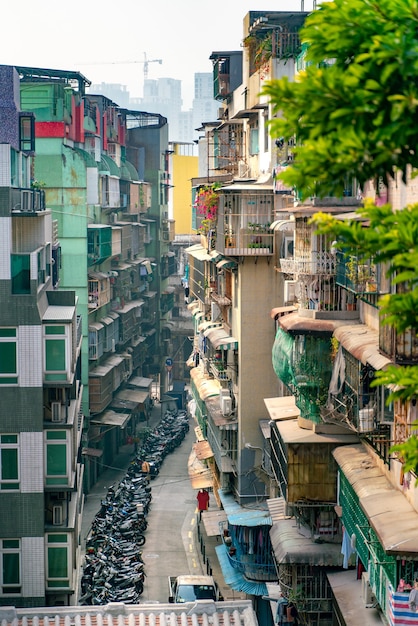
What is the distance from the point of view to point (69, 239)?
183ft

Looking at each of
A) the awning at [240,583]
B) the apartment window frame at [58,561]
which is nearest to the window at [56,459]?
the apartment window frame at [58,561]

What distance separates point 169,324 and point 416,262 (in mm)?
78606

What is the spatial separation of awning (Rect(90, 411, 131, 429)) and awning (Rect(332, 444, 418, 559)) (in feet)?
113

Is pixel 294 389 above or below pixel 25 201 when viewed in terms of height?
below

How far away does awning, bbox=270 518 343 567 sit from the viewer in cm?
2655

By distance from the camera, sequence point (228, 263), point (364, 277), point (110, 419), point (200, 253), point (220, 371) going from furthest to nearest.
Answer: point (110, 419), point (200, 253), point (220, 371), point (228, 263), point (364, 277)

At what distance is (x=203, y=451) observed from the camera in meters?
44.8

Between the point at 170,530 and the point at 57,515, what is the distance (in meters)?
18.5

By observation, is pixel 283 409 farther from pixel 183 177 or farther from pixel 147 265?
pixel 183 177

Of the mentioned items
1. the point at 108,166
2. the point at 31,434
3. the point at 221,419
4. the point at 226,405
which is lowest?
the point at 221,419

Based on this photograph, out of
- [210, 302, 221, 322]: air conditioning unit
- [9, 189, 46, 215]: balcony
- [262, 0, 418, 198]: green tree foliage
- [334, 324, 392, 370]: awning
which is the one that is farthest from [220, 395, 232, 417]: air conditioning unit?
[262, 0, 418, 198]: green tree foliage

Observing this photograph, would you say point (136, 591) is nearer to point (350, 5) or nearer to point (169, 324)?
point (350, 5)

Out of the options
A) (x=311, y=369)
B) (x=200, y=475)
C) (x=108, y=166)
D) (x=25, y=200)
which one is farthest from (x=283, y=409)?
(x=108, y=166)

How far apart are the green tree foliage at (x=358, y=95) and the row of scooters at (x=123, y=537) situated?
30.6 m
